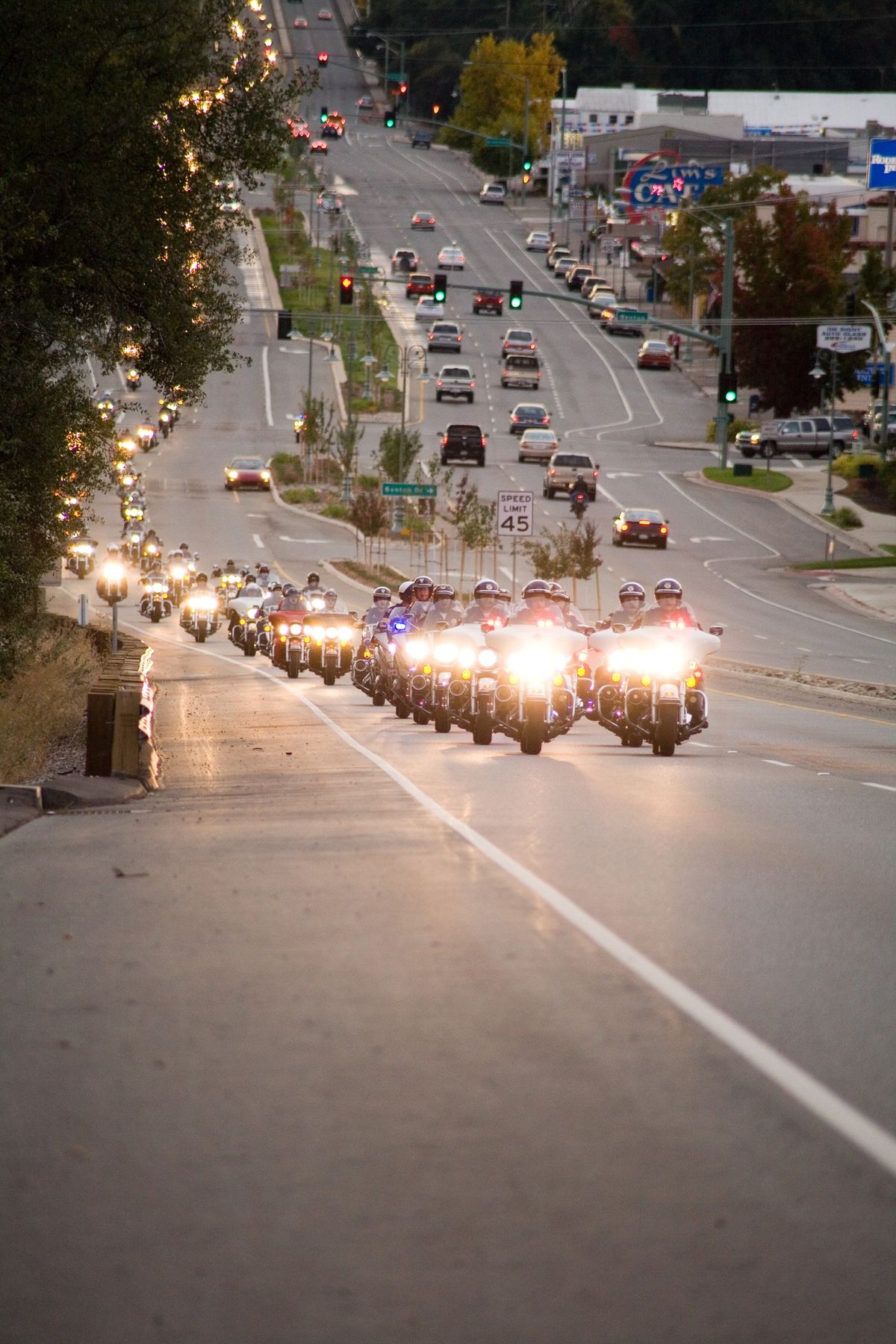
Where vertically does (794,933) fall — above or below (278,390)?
below

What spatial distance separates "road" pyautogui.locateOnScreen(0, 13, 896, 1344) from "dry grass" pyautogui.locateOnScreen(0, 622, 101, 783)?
269 inches

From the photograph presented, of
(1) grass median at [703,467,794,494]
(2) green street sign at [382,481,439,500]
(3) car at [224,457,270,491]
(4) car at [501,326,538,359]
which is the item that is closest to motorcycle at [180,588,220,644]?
(2) green street sign at [382,481,439,500]

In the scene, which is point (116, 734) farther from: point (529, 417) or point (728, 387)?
point (529, 417)

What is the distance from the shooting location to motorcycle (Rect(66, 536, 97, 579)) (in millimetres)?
65688

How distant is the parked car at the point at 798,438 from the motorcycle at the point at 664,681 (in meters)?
65.6

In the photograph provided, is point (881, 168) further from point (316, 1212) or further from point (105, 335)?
point (316, 1212)

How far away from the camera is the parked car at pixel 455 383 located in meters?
95.7

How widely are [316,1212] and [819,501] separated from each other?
71201mm

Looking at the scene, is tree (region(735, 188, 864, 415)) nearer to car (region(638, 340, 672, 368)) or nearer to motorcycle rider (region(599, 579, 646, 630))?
car (region(638, 340, 672, 368))

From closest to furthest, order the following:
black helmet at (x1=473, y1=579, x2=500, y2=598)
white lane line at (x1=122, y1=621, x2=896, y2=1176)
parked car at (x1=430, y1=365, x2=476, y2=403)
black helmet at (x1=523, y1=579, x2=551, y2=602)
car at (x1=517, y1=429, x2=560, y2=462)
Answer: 1. white lane line at (x1=122, y1=621, x2=896, y2=1176)
2. black helmet at (x1=523, y1=579, x2=551, y2=602)
3. black helmet at (x1=473, y1=579, x2=500, y2=598)
4. car at (x1=517, y1=429, x2=560, y2=462)
5. parked car at (x1=430, y1=365, x2=476, y2=403)

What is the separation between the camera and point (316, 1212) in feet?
17.6

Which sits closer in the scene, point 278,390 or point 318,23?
point 278,390

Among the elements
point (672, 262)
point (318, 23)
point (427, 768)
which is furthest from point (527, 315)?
point (427, 768)

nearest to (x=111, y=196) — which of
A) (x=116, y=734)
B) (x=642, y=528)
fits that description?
(x=116, y=734)
